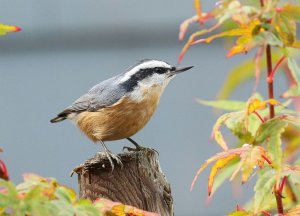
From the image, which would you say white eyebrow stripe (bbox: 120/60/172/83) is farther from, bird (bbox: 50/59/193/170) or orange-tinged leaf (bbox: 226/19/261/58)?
orange-tinged leaf (bbox: 226/19/261/58)

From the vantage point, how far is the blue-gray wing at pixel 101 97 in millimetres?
2980

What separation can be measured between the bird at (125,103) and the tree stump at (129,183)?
0.81 metres

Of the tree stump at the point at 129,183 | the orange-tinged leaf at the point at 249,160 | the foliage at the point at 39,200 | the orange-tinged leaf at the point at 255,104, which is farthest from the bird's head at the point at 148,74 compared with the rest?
the foliage at the point at 39,200

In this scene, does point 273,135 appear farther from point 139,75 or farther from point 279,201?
point 139,75

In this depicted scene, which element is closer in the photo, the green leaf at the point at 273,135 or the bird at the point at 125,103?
the green leaf at the point at 273,135

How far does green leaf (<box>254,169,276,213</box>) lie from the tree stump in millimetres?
471

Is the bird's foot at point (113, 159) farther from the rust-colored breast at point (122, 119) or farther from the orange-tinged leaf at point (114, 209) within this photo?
the rust-colored breast at point (122, 119)

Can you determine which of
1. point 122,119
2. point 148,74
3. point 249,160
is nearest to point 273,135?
point 249,160

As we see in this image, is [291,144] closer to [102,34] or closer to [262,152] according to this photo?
[262,152]

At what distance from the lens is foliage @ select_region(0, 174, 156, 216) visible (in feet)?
3.59

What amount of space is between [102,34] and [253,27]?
4.28 meters

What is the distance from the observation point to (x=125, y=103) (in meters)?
2.94

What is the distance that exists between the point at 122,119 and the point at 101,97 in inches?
8.4

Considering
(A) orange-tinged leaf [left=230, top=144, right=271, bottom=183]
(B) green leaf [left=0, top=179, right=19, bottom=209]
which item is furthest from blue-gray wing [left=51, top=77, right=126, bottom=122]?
(B) green leaf [left=0, top=179, right=19, bottom=209]
